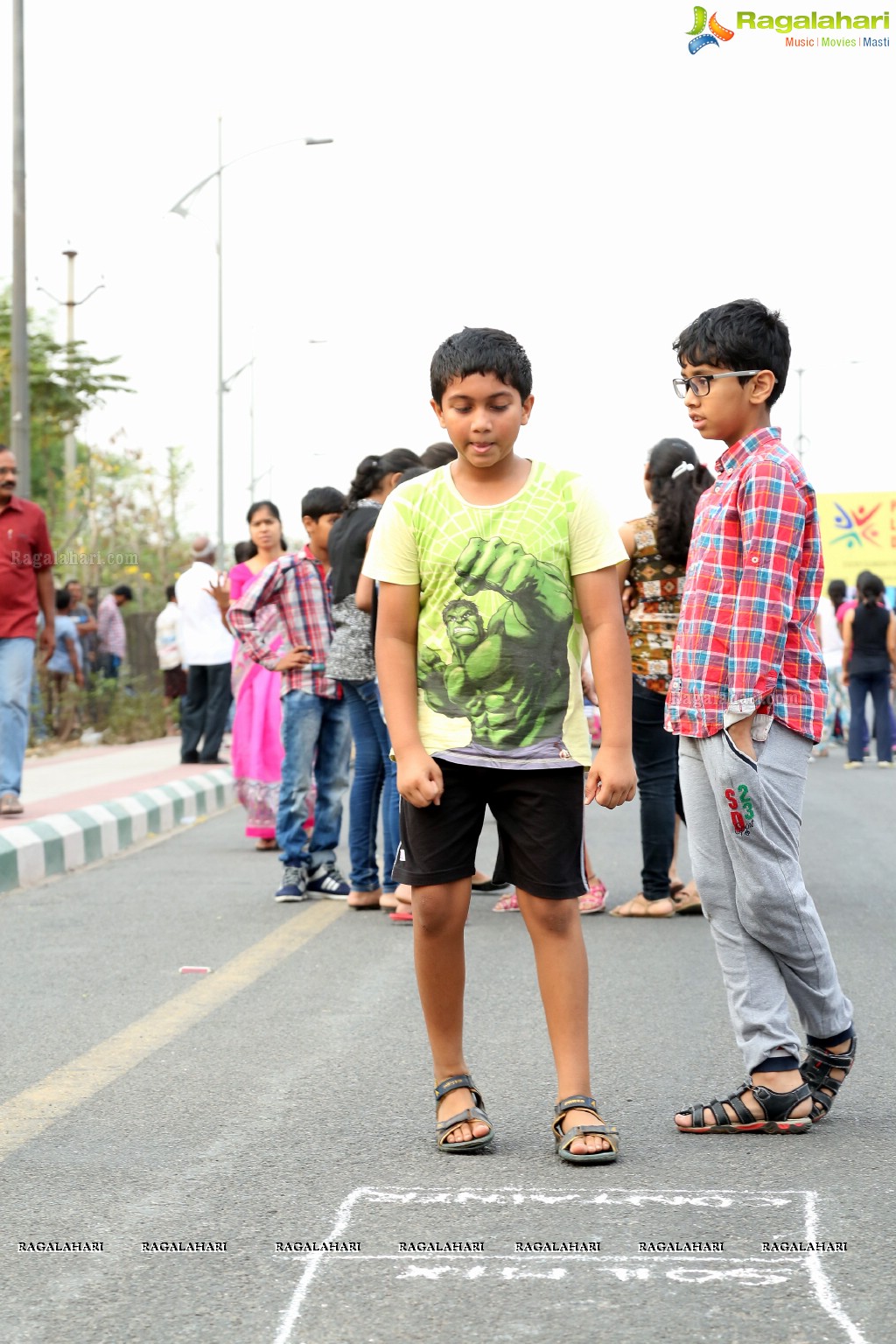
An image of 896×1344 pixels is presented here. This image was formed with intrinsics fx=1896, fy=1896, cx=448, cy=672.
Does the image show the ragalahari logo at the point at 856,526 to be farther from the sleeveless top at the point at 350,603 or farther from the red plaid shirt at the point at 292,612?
the sleeveless top at the point at 350,603

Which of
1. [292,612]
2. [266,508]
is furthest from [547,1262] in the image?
[266,508]

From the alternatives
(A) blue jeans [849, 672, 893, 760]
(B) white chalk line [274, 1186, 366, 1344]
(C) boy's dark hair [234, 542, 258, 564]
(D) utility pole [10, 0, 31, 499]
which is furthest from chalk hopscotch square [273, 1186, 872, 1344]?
(A) blue jeans [849, 672, 893, 760]

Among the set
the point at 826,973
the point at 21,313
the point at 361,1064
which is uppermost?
the point at 21,313

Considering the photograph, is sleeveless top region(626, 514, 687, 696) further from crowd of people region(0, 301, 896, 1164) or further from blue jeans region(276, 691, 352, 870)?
crowd of people region(0, 301, 896, 1164)

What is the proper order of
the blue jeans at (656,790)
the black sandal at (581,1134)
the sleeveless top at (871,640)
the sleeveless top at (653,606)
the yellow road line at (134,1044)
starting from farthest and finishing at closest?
1. the sleeveless top at (871,640)
2. the blue jeans at (656,790)
3. the sleeveless top at (653,606)
4. the yellow road line at (134,1044)
5. the black sandal at (581,1134)

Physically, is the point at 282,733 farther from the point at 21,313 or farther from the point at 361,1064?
the point at 21,313

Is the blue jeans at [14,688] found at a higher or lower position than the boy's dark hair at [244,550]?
lower

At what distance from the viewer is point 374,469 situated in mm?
8312

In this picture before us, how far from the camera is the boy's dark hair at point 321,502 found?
8859 millimetres

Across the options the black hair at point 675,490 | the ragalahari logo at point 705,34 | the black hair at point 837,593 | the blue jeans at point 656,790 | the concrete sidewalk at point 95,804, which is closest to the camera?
the black hair at point 675,490

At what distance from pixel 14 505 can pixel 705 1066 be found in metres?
6.95

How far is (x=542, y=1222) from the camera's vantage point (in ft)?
11.8

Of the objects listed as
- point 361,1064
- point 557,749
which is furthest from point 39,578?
point 557,749

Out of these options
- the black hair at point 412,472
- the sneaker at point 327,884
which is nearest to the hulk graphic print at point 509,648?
the black hair at point 412,472
